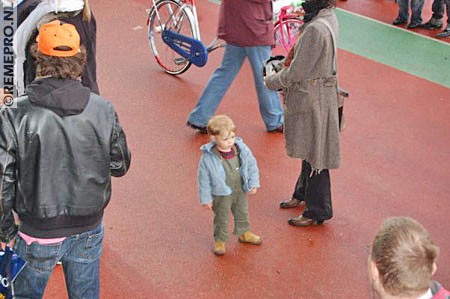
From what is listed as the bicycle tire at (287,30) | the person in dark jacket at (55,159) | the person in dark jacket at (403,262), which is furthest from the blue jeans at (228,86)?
the person in dark jacket at (403,262)

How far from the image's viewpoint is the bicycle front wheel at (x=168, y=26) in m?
7.79

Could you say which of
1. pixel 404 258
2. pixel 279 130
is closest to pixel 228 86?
pixel 279 130

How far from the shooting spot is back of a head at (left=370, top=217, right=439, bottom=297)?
2682 mm

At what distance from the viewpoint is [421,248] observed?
2.74 metres

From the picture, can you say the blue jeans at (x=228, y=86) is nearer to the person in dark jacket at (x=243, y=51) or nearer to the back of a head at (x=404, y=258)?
the person in dark jacket at (x=243, y=51)

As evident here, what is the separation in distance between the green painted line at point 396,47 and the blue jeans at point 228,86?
2.40 m

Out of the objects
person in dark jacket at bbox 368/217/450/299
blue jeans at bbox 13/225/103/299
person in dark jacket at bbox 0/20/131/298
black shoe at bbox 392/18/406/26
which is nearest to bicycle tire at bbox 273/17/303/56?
black shoe at bbox 392/18/406/26

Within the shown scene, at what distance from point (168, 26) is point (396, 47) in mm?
3084

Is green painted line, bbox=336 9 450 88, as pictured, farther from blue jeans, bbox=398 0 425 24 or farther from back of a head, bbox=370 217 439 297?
back of a head, bbox=370 217 439 297

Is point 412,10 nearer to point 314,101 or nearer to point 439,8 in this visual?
point 439,8

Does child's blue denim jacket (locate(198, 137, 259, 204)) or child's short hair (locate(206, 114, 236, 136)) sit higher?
child's short hair (locate(206, 114, 236, 136))

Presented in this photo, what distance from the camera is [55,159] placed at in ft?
11.7

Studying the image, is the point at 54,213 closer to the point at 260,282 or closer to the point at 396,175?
the point at 260,282

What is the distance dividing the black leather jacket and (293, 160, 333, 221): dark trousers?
2059 mm
